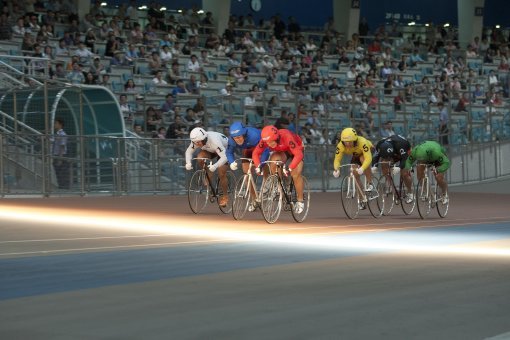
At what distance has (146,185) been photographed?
2795cm

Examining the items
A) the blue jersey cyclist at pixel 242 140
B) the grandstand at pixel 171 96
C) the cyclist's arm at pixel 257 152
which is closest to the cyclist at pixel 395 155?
the blue jersey cyclist at pixel 242 140

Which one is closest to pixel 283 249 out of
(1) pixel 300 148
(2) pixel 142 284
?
(2) pixel 142 284

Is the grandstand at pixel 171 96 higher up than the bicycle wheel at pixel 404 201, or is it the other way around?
the grandstand at pixel 171 96

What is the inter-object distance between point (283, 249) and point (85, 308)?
5519 millimetres

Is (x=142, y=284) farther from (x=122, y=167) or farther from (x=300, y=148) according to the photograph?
(x=122, y=167)

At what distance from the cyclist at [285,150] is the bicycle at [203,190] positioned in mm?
2243

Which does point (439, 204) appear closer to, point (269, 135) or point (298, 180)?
point (298, 180)

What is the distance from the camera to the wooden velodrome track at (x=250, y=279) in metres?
7.83

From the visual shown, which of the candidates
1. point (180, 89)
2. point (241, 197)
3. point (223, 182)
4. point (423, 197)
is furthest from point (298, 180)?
point (180, 89)

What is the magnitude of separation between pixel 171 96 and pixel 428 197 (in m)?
8.84

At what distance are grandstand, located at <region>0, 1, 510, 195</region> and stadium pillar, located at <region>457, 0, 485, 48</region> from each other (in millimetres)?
7986

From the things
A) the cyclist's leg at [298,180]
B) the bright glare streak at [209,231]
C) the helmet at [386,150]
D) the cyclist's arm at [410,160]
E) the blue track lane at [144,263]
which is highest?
the helmet at [386,150]

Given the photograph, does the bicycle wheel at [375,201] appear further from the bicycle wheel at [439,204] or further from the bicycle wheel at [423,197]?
the bicycle wheel at [439,204]

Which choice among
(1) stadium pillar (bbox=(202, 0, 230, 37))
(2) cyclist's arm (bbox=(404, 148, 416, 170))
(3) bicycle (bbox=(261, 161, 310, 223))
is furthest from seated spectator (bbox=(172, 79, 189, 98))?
(3) bicycle (bbox=(261, 161, 310, 223))
